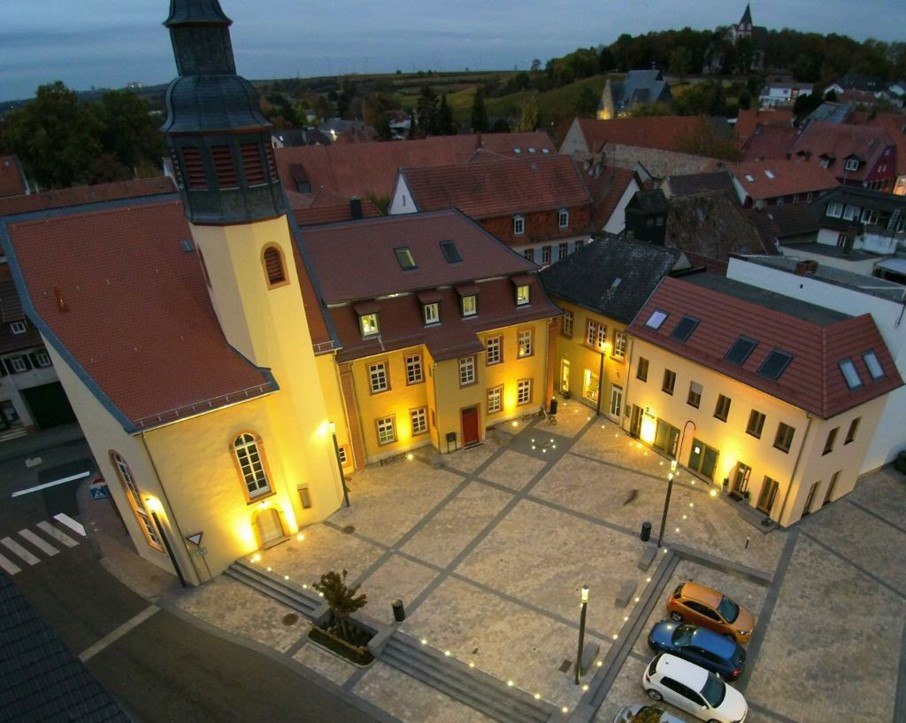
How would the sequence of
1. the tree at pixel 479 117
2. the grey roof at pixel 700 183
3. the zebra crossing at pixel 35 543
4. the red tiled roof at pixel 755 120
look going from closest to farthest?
1. the zebra crossing at pixel 35 543
2. the grey roof at pixel 700 183
3. the red tiled roof at pixel 755 120
4. the tree at pixel 479 117

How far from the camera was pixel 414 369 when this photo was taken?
29.7m

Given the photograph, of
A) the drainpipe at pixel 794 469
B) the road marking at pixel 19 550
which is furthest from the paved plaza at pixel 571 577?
the road marking at pixel 19 550

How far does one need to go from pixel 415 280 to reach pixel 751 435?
59.7 feet

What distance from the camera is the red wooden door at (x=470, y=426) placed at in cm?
3098

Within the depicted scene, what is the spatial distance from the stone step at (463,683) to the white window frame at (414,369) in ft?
42.8

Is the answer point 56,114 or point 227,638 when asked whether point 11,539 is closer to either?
point 227,638

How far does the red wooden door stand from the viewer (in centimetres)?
3098

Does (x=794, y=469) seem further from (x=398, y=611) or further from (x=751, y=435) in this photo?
(x=398, y=611)

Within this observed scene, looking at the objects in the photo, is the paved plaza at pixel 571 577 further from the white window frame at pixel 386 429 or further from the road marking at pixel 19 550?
the road marking at pixel 19 550

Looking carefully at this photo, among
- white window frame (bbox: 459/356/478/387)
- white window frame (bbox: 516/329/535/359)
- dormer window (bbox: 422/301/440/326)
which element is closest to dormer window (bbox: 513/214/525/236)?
white window frame (bbox: 516/329/535/359)

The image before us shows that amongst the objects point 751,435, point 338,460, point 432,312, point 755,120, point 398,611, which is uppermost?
point 755,120

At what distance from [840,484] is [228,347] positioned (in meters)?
28.8

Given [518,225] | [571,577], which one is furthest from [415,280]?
[518,225]

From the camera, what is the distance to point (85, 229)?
22.3 metres
